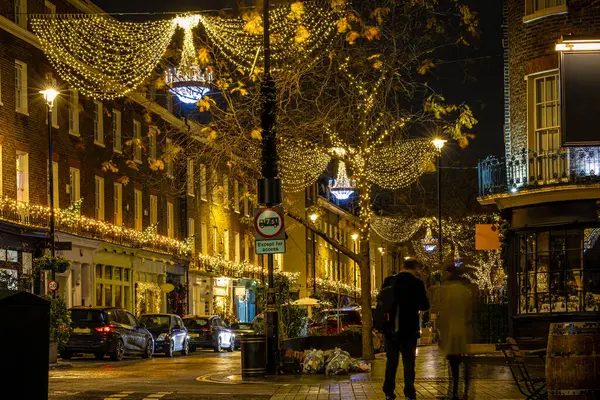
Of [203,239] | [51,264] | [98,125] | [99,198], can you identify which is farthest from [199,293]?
[51,264]

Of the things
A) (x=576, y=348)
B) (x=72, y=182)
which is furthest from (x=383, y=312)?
(x=72, y=182)

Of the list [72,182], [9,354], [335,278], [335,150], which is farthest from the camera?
[335,278]

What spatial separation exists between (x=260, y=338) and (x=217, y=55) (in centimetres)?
683

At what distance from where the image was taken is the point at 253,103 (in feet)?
82.9

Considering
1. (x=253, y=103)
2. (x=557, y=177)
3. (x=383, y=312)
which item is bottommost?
(x=383, y=312)

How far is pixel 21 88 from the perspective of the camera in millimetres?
40594

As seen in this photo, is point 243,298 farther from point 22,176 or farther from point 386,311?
point 386,311

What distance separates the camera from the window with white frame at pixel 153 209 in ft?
182

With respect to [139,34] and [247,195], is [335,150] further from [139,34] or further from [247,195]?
[139,34]

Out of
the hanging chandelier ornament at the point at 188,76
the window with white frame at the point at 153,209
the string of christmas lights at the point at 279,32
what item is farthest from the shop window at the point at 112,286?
the hanging chandelier ornament at the point at 188,76

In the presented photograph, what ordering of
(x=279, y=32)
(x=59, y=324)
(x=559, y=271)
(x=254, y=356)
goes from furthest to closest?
(x=59, y=324), (x=559, y=271), (x=279, y=32), (x=254, y=356)

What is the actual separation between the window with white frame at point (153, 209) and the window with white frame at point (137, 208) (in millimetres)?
1872

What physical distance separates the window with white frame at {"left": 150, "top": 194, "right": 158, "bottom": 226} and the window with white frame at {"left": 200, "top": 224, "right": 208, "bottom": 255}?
A: 779 centimetres

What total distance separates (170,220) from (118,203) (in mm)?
8598
